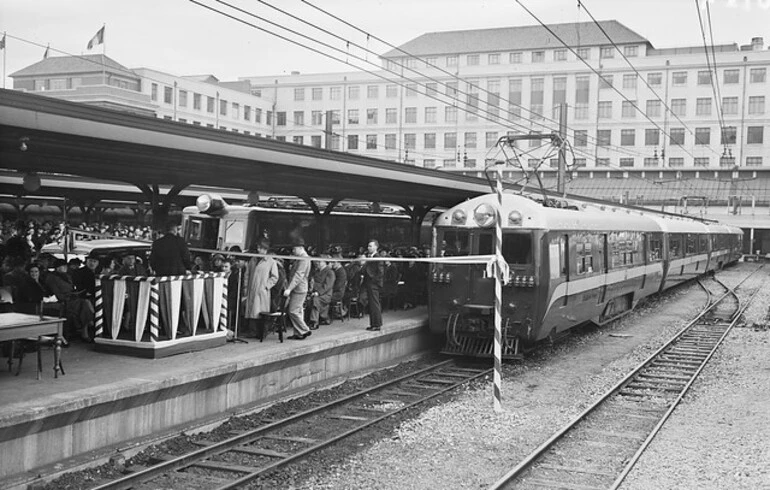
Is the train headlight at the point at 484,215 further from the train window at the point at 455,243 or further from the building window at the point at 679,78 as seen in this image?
the building window at the point at 679,78

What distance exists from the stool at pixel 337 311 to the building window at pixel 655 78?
174 feet

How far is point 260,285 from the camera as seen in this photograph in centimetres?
1182

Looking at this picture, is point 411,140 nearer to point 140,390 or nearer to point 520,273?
point 520,273

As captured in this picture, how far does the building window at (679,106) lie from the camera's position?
61.2 meters

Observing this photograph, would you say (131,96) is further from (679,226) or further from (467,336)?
(467,336)

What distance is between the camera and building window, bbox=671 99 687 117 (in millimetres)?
61156

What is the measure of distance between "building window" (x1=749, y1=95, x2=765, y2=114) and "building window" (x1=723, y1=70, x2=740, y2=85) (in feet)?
6.04

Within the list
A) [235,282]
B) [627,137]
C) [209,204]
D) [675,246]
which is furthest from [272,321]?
[627,137]

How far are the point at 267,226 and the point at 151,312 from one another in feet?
28.0

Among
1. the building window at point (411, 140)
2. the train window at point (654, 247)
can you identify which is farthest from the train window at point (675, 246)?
the building window at point (411, 140)

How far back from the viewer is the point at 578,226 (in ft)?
47.1

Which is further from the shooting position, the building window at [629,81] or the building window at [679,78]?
the building window at [629,81]

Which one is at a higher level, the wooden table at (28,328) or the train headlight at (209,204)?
the train headlight at (209,204)

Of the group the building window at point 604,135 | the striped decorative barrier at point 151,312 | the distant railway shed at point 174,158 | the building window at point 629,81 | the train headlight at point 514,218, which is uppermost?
the building window at point 629,81
